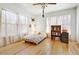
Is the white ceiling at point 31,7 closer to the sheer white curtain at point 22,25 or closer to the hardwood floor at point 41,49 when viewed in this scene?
the sheer white curtain at point 22,25

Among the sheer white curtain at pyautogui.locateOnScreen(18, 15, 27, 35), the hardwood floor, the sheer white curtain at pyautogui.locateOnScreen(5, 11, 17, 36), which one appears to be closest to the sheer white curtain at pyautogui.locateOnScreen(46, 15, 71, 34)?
the hardwood floor

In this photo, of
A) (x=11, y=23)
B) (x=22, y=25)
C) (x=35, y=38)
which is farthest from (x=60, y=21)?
(x=11, y=23)

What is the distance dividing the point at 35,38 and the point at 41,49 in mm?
262

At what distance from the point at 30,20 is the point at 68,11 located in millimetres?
788

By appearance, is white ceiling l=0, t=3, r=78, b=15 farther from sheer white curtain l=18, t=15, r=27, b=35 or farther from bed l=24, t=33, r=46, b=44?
bed l=24, t=33, r=46, b=44

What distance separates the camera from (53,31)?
2.25m

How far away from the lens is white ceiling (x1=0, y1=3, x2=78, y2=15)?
2.09 metres

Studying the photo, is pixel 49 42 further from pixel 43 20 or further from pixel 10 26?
pixel 10 26

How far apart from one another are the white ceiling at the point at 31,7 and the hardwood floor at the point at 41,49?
2.12 feet

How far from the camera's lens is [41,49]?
212cm

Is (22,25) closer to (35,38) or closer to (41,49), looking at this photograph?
(35,38)

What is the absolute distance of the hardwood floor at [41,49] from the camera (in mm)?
2062

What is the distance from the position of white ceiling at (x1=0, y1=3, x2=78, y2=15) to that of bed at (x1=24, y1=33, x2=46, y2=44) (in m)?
0.46
